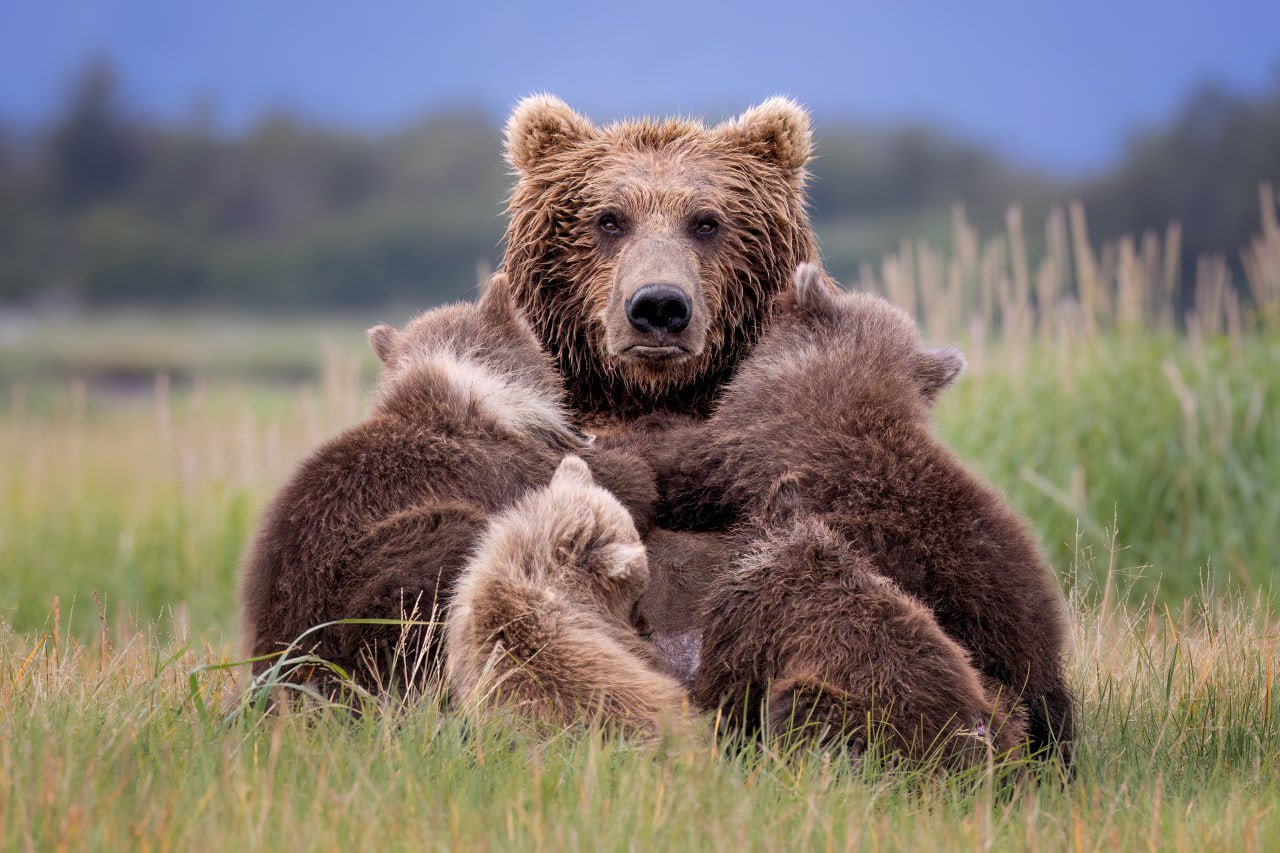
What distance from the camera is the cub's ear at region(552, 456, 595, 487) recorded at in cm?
325

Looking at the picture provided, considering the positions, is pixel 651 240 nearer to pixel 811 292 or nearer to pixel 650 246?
pixel 650 246

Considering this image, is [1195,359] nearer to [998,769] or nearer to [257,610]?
[998,769]

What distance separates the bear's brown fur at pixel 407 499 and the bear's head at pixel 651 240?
38 centimetres

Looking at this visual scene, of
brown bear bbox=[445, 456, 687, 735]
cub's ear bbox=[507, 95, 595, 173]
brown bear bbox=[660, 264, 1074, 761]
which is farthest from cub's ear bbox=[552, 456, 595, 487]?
cub's ear bbox=[507, 95, 595, 173]

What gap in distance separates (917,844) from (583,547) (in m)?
1.00

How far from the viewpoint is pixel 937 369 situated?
3525mm

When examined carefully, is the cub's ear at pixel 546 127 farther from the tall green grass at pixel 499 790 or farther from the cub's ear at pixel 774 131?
the tall green grass at pixel 499 790

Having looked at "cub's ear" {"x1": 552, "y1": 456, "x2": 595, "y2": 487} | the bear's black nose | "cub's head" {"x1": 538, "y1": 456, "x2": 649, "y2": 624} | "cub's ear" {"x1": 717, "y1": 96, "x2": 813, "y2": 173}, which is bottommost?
"cub's head" {"x1": 538, "y1": 456, "x2": 649, "y2": 624}

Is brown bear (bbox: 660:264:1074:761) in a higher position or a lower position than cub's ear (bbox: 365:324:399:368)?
lower

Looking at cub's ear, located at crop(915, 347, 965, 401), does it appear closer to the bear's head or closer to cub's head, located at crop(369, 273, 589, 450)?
the bear's head

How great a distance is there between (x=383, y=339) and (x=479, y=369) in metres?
0.49

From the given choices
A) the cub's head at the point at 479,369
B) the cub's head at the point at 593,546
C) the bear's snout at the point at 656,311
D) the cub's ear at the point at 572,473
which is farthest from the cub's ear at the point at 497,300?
the cub's head at the point at 593,546

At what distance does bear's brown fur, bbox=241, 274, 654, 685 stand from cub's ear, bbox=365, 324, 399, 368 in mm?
231

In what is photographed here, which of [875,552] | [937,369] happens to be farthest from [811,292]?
[875,552]
